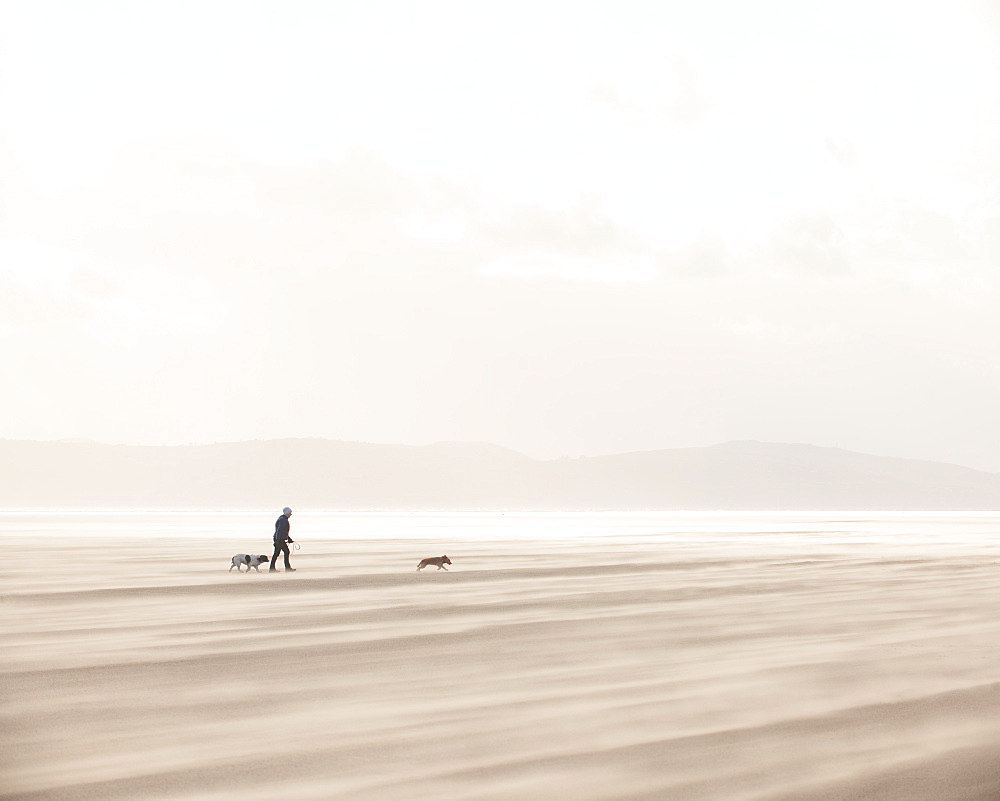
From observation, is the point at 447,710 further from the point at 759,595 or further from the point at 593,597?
the point at 759,595

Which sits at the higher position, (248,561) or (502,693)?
(248,561)

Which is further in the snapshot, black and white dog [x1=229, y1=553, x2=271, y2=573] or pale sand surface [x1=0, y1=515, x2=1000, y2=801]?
black and white dog [x1=229, y1=553, x2=271, y2=573]

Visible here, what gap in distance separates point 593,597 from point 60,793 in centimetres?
1459

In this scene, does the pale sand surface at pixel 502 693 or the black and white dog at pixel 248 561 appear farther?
the black and white dog at pixel 248 561

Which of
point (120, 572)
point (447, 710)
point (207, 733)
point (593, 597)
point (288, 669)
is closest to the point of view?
point (207, 733)

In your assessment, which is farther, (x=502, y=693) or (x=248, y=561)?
(x=248, y=561)

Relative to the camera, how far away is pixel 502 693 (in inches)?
408

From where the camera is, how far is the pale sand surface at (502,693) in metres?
7.28

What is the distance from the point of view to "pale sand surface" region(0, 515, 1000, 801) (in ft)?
23.9

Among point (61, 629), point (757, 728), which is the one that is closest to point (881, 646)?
point (757, 728)

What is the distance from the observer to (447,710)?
9.53 m

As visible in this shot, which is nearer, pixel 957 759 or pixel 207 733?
pixel 957 759

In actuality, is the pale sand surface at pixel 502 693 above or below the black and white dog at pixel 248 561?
below

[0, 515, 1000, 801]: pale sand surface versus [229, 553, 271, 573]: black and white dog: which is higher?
[229, 553, 271, 573]: black and white dog
